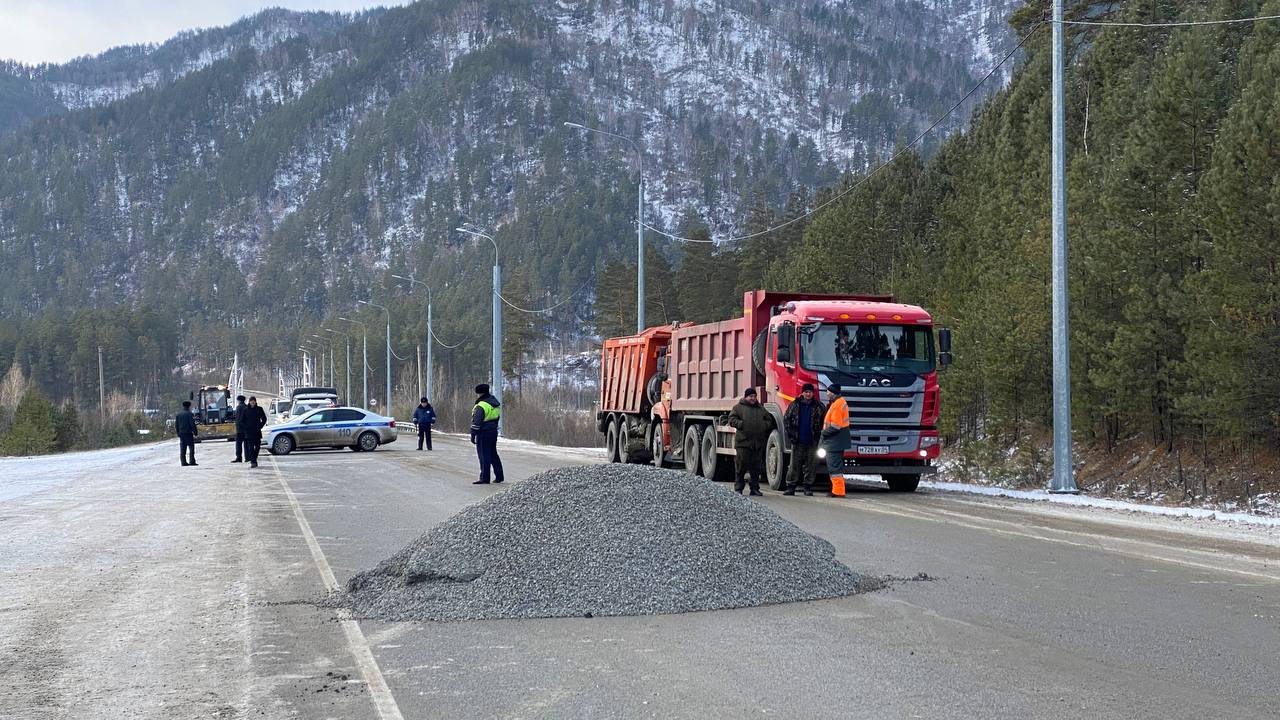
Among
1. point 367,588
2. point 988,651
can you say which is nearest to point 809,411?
point 367,588

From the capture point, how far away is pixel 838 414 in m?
20.6

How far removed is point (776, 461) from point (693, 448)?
3694 mm

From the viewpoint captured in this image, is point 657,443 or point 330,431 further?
point 330,431

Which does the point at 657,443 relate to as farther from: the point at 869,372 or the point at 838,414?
the point at 838,414

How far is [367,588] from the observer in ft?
33.8

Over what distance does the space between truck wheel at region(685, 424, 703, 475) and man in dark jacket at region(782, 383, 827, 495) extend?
13.1 ft

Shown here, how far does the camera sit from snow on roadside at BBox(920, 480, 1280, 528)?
16766mm

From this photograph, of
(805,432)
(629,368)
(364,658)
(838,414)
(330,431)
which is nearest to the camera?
(364,658)

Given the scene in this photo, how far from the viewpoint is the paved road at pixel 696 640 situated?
6766 mm

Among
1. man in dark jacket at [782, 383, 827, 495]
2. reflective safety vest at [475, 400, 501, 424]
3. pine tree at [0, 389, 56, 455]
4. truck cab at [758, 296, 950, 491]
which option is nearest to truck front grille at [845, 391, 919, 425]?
truck cab at [758, 296, 950, 491]

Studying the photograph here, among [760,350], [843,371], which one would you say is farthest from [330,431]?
[843,371]

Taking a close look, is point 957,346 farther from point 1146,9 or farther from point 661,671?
point 661,671

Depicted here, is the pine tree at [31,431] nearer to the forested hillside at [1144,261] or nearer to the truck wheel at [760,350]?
the forested hillside at [1144,261]

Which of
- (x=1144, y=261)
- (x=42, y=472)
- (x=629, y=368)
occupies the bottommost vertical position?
(x=42, y=472)
